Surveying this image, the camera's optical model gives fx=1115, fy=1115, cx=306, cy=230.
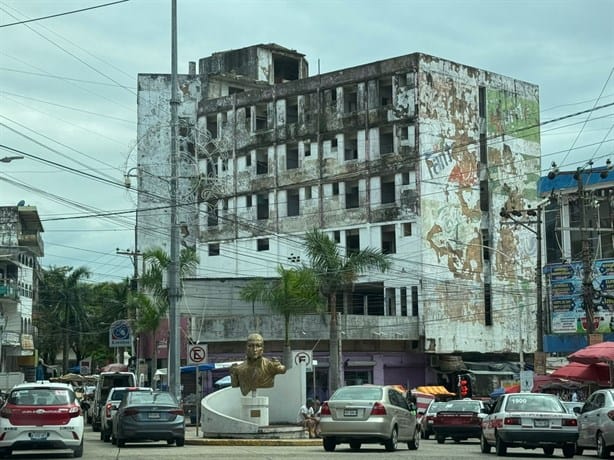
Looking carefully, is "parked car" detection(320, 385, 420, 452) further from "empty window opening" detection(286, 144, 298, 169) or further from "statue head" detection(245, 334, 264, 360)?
"empty window opening" detection(286, 144, 298, 169)

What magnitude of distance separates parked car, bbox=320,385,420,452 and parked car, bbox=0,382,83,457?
564 centimetres

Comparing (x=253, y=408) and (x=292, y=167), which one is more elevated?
(x=292, y=167)

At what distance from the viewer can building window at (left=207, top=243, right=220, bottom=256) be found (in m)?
84.8

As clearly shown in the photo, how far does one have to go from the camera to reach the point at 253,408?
31.6 m

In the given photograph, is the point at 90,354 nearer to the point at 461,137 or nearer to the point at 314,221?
the point at 314,221

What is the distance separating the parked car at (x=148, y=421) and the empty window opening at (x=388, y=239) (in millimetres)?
45879

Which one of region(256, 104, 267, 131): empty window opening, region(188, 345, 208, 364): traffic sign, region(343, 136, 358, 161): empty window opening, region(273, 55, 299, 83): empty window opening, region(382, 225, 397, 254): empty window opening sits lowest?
region(188, 345, 208, 364): traffic sign

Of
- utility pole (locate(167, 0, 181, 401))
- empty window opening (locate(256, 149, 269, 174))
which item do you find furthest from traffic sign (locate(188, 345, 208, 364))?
empty window opening (locate(256, 149, 269, 174))

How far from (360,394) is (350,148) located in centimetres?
5222

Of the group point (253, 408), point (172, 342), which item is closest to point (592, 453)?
point (253, 408)

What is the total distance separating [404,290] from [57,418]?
50602mm

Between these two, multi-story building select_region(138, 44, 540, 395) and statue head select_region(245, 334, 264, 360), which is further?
multi-story building select_region(138, 44, 540, 395)

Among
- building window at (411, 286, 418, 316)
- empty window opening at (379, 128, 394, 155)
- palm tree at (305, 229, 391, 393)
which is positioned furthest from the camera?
empty window opening at (379, 128, 394, 155)

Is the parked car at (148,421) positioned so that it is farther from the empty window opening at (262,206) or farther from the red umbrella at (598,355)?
the empty window opening at (262,206)
